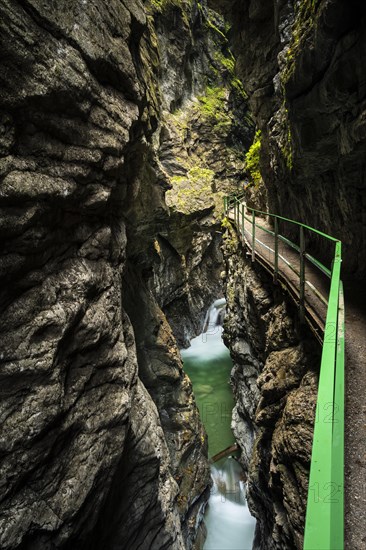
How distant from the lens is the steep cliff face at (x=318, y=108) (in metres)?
4.85

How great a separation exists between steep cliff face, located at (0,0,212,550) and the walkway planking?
3050 mm

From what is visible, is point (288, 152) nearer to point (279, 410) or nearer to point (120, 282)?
point (120, 282)

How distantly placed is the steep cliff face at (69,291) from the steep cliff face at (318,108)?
3187mm

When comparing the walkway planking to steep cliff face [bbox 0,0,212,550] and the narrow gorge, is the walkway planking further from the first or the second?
steep cliff face [bbox 0,0,212,550]

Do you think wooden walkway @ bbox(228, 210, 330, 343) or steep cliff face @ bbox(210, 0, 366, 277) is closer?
steep cliff face @ bbox(210, 0, 366, 277)

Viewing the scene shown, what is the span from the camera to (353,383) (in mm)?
3898

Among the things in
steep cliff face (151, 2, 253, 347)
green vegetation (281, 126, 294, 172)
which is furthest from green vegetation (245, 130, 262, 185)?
green vegetation (281, 126, 294, 172)

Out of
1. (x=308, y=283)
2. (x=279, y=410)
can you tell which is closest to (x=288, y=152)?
(x=308, y=283)

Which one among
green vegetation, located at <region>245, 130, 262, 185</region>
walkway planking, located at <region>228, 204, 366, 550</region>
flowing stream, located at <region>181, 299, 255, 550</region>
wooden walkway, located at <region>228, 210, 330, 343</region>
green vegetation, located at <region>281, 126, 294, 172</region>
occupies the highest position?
green vegetation, located at <region>245, 130, 262, 185</region>

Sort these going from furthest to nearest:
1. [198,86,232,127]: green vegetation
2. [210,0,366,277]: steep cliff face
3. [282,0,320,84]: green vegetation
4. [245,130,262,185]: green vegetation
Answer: [198,86,232,127]: green vegetation < [245,130,262,185]: green vegetation < [282,0,320,84]: green vegetation < [210,0,366,277]: steep cliff face

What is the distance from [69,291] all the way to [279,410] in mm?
4655

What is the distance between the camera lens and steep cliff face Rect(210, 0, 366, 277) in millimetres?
4848

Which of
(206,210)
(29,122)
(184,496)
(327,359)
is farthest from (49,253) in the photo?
(206,210)

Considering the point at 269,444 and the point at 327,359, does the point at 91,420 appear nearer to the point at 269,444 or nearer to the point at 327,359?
the point at 327,359
